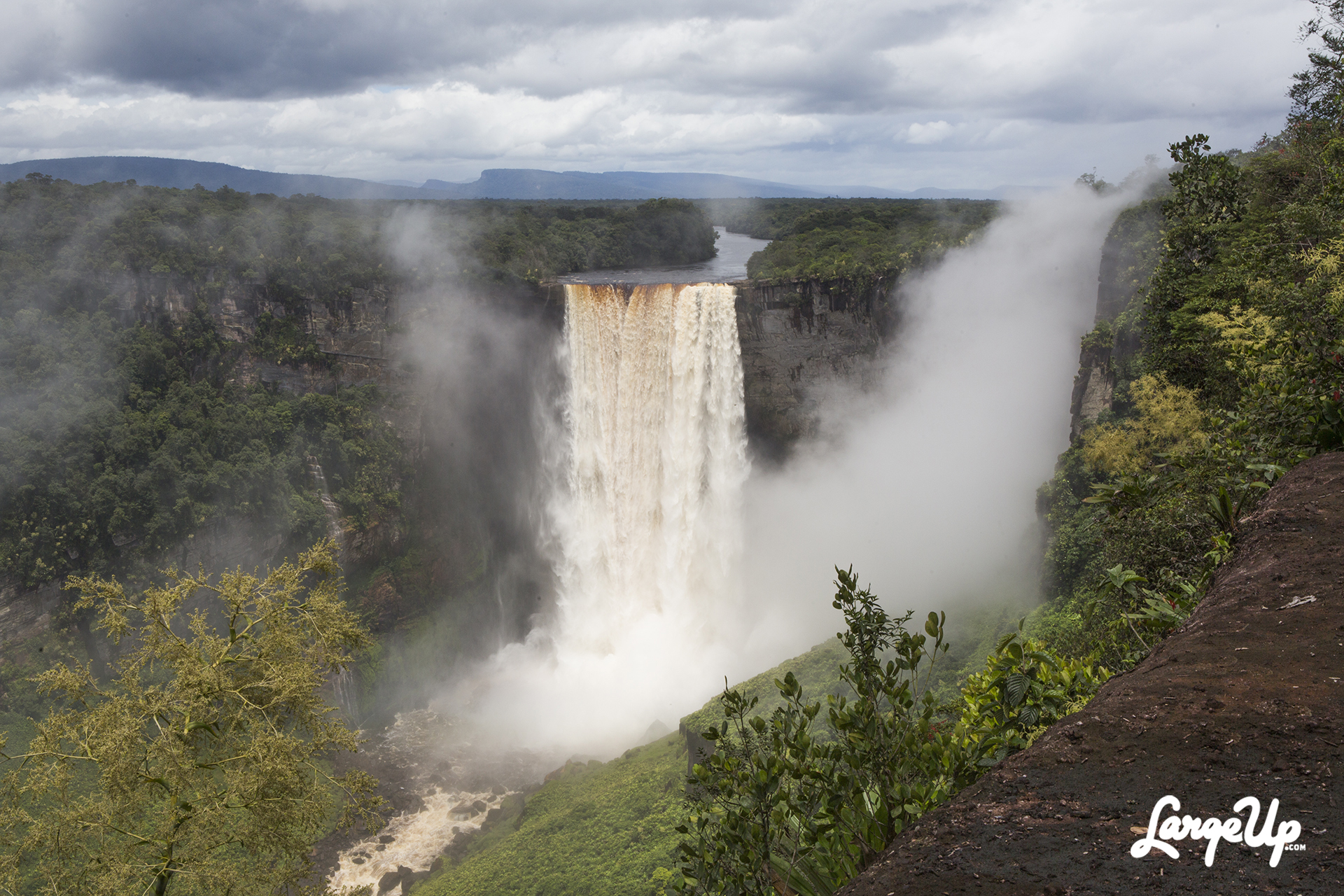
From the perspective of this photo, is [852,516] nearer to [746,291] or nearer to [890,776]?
[746,291]

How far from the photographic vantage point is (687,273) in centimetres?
3484

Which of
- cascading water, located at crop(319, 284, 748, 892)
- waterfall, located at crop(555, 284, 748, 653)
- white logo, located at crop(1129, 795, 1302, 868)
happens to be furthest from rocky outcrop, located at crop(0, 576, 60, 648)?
white logo, located at crop(1129, 795, 1302, 868)

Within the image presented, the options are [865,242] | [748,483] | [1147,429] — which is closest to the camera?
[1147,429]

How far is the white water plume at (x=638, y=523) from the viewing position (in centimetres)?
2425

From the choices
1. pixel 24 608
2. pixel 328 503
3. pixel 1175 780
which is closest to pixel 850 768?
pixel 1175 780

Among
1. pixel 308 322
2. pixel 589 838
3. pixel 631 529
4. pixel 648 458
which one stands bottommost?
pixel 589 838

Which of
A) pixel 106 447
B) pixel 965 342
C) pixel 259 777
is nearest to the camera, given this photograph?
pixel 259 777

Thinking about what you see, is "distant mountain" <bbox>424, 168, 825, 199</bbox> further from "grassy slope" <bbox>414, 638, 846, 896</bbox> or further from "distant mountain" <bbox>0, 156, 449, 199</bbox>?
"grassy slope" <bbox>414, 638, 846, 896</bbox>

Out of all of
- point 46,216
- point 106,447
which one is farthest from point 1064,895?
point 46,216

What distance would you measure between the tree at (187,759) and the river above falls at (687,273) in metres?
19.7

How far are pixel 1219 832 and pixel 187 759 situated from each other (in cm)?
875

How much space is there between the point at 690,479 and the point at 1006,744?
21.6m

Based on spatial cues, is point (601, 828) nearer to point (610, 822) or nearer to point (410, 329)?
point (610, 822)

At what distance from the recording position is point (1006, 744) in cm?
412
